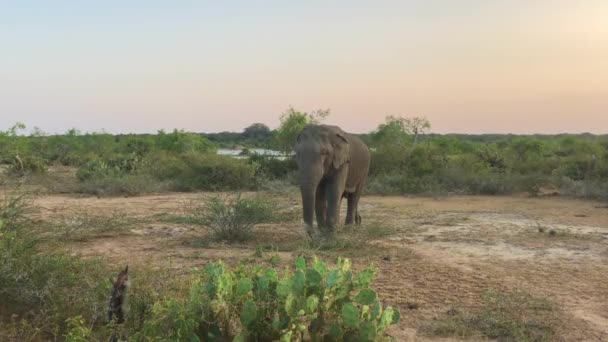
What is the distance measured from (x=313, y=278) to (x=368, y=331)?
457mm

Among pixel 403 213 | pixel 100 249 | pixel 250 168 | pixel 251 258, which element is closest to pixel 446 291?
pixel 251 258

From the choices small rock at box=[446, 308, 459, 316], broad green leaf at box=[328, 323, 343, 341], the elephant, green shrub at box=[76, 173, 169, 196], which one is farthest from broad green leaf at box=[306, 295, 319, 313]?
green shrub at box=[76, 173, 169, 196]

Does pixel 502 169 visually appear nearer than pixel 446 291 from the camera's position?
No

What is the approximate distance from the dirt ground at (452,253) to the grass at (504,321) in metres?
0.13

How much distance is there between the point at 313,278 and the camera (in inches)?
137

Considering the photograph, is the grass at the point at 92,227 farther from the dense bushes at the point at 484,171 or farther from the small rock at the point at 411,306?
the dense bushes at the point at 484,171

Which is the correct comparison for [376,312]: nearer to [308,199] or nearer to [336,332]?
[336,332]

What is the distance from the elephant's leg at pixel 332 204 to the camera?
870cm

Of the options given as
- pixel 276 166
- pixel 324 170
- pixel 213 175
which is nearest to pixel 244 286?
pixel 324 170

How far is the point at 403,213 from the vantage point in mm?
12914

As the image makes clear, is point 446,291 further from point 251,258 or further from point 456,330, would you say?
point 251,258

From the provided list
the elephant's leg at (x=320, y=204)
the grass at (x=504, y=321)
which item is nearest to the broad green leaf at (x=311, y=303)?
the grass at (x=504, y=321)

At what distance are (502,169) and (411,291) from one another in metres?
16.3

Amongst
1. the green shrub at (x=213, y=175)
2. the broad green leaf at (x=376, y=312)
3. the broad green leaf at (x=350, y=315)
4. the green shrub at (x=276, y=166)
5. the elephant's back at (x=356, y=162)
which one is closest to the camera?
the broad green leaf at (x=350, y=315)
